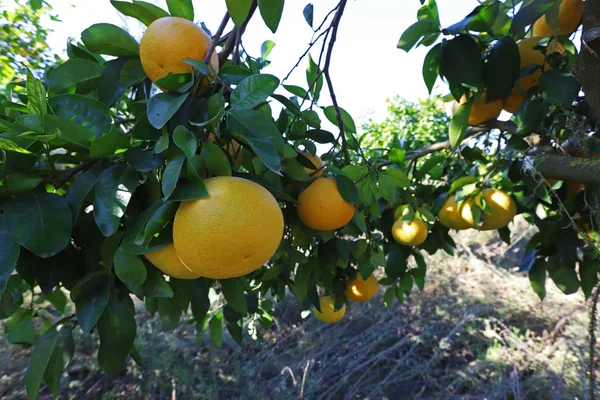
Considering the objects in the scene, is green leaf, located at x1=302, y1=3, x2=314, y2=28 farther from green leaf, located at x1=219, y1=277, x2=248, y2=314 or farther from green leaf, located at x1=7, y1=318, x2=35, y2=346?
green leaf, located at x1=7, y1=318, x2=35, y2=346

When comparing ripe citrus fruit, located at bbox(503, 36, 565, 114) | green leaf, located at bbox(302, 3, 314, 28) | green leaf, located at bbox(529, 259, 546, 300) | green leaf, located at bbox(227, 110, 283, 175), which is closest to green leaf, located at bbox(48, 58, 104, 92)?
green leaf, located at bbox(227, 110, 283, 175)

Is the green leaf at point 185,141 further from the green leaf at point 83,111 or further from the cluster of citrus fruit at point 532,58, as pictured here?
the cluster of citrus fruit at point 532,58

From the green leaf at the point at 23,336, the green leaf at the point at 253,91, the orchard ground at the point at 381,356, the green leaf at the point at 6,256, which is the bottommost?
the orchard ground at the point at 381,356

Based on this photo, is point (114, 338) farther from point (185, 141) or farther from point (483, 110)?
point (483, 110)

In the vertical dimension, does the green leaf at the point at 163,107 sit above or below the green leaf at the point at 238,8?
below

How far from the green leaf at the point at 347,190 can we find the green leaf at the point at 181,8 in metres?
0.39

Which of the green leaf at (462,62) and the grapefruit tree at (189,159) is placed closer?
the grapefruit tree at (189,159)

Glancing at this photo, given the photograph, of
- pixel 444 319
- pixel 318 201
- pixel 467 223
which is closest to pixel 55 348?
pixel 318 201

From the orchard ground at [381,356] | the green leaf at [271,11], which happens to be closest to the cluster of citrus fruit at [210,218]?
the green leaf at [271,11]

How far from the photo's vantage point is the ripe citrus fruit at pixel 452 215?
1165mm

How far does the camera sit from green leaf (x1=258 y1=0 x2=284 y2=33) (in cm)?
47

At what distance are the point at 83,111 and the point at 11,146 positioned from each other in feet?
0.36

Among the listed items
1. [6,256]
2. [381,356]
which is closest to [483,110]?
[6,256]

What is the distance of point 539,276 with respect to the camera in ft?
4.25
